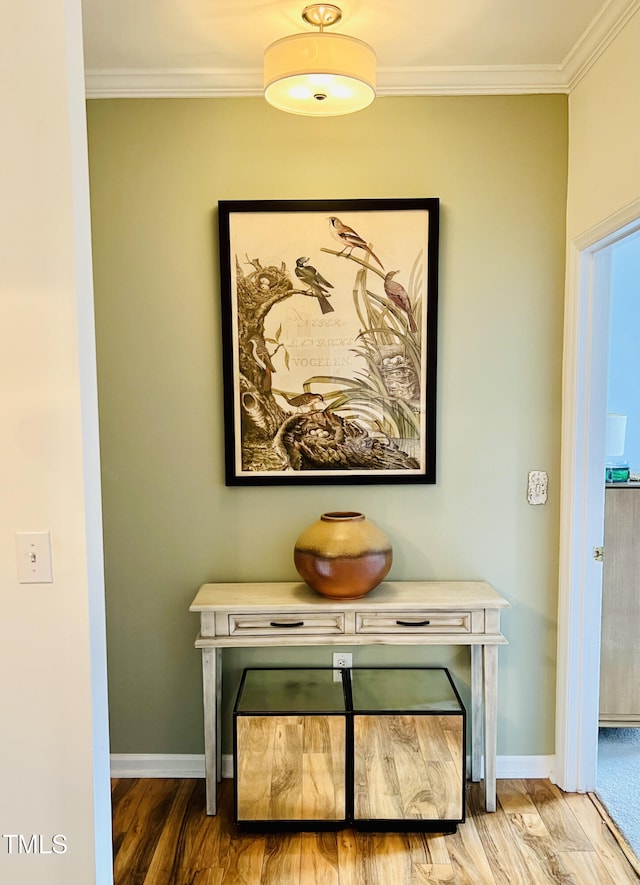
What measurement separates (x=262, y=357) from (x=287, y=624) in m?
0.98

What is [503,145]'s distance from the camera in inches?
93.4

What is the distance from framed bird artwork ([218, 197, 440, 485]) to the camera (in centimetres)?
237

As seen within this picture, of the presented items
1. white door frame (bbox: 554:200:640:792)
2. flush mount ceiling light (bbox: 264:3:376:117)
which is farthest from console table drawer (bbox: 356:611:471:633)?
flush mount ceiling light (bbox: 264:3:376:117)

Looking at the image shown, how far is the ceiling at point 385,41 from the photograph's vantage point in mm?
1929

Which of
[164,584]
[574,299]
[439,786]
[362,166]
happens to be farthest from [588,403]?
[164,584]

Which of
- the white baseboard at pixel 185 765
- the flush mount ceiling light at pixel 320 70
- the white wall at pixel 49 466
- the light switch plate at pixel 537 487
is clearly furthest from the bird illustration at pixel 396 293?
Result: the white baseboard at pixel 185 765

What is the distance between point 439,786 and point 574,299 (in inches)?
70.7

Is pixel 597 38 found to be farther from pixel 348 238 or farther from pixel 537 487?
pixel 537 487

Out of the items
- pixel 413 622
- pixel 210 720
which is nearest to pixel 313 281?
pixel 413 622

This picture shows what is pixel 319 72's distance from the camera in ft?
5.89

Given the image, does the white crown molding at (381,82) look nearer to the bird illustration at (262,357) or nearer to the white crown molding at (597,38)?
the white crown molding at (597,38)

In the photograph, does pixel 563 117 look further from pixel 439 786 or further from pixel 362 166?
pixel 439 786

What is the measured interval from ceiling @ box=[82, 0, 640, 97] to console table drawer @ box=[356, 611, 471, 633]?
1904mm

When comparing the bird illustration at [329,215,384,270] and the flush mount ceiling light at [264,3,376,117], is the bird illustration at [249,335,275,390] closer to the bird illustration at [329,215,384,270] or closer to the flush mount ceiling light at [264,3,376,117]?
the bird illustration at [329,215,384,270]
